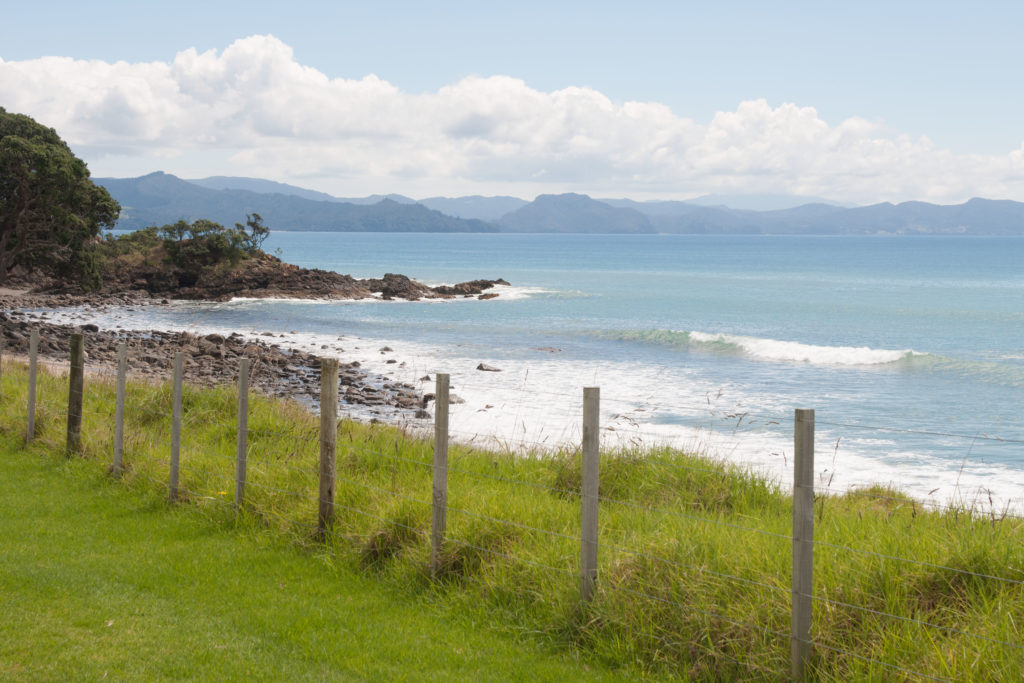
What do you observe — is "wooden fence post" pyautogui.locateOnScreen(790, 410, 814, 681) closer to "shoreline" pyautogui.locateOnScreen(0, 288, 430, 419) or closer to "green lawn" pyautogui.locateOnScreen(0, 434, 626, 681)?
"green lawn" pyautogui.locateOnScreen(0, 434, 626, 681)

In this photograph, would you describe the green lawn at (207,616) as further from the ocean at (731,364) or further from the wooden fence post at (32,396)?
the wooden fence post at (32,396)

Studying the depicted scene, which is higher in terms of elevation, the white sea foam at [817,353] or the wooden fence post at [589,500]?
the wooden fence post at [589,500]

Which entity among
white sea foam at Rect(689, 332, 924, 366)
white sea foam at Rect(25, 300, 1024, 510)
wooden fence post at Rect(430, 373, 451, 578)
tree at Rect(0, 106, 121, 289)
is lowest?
white sea foam at Rect(25, 300, 1024, 510)

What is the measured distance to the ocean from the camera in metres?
17.0

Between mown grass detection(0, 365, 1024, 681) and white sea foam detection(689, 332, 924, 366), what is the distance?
2718 cm

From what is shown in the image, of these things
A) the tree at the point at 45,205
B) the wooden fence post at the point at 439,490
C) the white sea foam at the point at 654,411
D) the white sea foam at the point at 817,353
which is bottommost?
the white sea foam at the point at 654,411

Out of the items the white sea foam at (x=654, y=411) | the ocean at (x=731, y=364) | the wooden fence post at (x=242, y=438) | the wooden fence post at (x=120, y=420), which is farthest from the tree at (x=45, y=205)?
the wooden fence post at (x=242, y=438)

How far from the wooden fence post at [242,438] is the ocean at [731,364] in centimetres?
296

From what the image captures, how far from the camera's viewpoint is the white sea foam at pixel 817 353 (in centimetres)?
3525

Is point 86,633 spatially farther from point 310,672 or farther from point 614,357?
point 614,357

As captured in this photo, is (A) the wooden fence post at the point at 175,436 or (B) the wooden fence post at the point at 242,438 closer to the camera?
(B) the wooden fence post at the point at 242,438

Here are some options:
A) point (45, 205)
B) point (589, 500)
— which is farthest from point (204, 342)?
point (589, 500)

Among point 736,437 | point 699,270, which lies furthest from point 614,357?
point 699,270

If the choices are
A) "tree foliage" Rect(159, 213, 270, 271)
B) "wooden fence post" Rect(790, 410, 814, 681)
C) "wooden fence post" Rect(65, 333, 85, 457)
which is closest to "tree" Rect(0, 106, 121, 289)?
"wooden fence post" Rect(65, 333, 85, 457)
